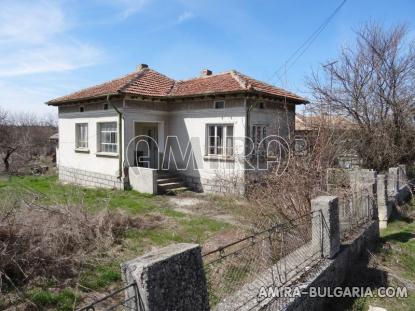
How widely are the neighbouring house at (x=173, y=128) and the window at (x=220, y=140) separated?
40 millimetres

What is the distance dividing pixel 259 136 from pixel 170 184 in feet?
13.7

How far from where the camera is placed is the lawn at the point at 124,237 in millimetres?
5004

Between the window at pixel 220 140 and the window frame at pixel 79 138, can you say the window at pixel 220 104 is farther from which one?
the window frame at pixel 79 138

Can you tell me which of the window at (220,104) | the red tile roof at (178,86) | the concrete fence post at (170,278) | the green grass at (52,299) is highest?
the red tile roof at (178,86)

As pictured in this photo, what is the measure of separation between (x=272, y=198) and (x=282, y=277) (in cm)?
207

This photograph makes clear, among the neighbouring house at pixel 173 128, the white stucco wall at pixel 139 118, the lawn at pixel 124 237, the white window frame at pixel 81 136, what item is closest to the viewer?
the lawn at pixel 124 237

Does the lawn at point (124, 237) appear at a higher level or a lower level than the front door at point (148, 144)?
lower

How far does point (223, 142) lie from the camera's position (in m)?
14.0

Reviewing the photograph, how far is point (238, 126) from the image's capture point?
527 inches

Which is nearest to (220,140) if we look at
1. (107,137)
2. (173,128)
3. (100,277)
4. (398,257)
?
(173,128)

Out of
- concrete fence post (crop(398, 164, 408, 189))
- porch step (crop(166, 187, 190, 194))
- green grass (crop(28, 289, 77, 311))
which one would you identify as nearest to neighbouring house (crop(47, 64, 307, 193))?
porch step (crop(166, 187, 190, 194))

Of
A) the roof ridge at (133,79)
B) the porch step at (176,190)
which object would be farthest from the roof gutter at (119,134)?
the porch step at (176,190)

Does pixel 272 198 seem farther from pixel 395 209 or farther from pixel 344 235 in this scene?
pixel 395 209

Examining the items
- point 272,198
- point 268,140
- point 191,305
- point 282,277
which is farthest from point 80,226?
point 268,140
